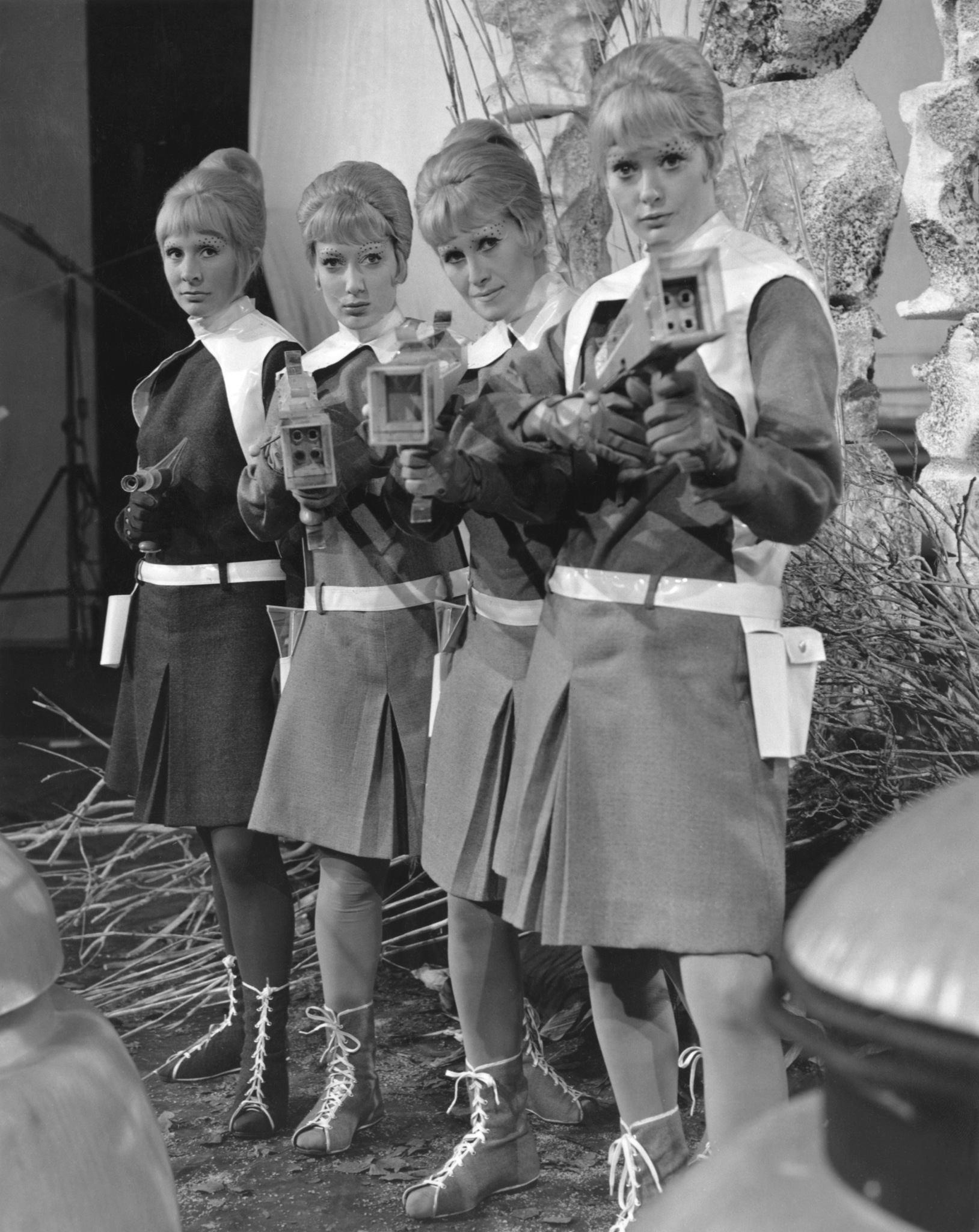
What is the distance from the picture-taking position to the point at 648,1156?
180 cm

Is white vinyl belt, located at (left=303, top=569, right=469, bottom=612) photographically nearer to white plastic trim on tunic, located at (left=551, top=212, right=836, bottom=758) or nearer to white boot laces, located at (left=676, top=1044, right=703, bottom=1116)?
white plastic trim on tunic, located at (left=551, top=212, right=836, bottom=758)

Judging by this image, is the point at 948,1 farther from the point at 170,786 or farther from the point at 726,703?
the point at 170,786

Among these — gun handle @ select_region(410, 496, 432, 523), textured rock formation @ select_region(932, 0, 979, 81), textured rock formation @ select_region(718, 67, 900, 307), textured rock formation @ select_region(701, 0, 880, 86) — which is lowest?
gun handle @ select_region(410, 496, 432, 523)

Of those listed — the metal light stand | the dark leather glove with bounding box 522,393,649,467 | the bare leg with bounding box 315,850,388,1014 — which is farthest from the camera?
the metal light stand

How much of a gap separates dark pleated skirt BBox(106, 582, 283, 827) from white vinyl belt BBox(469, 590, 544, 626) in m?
0.52

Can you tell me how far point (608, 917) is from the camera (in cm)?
165

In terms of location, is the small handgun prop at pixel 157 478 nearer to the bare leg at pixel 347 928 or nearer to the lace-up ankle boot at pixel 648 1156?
the bare leg at pixel 347 928

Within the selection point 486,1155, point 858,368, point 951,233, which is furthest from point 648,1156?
point 951,233

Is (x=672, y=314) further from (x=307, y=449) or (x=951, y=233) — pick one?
(x=951, y=233)

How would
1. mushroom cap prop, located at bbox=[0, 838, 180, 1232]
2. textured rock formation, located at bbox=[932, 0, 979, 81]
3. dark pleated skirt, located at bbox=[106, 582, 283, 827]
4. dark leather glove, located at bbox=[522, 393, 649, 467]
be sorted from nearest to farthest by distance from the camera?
1. mushroom cap prop, located at bbox=[0, 838, 180, 1232]
2. dark leather glove, located at bbox=[522, 393, 649, 467]
3. dark pleated skirt, located at bbox=[106, 582, 283, 827]
4. textured rock formation, located at bbox=[932, 0, 979, 81]

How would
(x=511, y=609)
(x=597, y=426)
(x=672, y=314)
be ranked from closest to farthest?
(x=672, y=314) < (x=597, y=426) < (x=511, y=609)

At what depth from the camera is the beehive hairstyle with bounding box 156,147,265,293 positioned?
7.76ft

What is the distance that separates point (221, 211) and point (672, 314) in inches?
47.6

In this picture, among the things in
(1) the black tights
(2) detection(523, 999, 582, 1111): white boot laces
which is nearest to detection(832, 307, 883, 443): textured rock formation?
(2) detection(523, 999, 582, 1111): white boot laces
